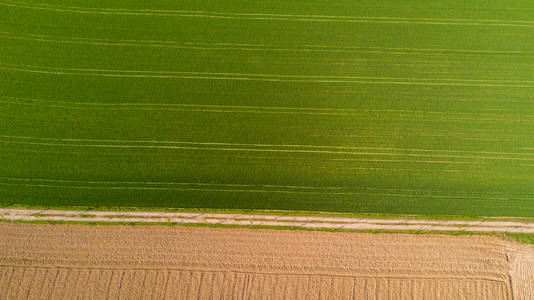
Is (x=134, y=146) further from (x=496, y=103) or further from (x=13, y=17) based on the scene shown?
(x=496, y=103)

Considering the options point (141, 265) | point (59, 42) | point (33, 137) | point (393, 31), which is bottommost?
point (141, 265)

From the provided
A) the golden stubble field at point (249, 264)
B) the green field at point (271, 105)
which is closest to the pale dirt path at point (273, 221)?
the golden stubble field at point (249, 264)

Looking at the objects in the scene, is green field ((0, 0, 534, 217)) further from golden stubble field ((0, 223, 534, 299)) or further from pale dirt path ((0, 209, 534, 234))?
golden stubble field ((0, 223, 534, 299))

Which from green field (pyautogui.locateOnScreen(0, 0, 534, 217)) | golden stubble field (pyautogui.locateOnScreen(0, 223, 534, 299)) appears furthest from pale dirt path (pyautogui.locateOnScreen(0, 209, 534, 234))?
green field (pyautogui.locateOnScreen(0, 0, 534, 217))

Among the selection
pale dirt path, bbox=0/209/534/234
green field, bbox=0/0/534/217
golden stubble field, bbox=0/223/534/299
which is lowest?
golden stubble field, bbox=0/223/534/299

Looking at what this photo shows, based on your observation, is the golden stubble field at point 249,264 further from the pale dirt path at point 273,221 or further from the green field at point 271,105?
the green field at point 271,105

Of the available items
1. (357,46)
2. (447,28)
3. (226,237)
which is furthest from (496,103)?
(226,237)
